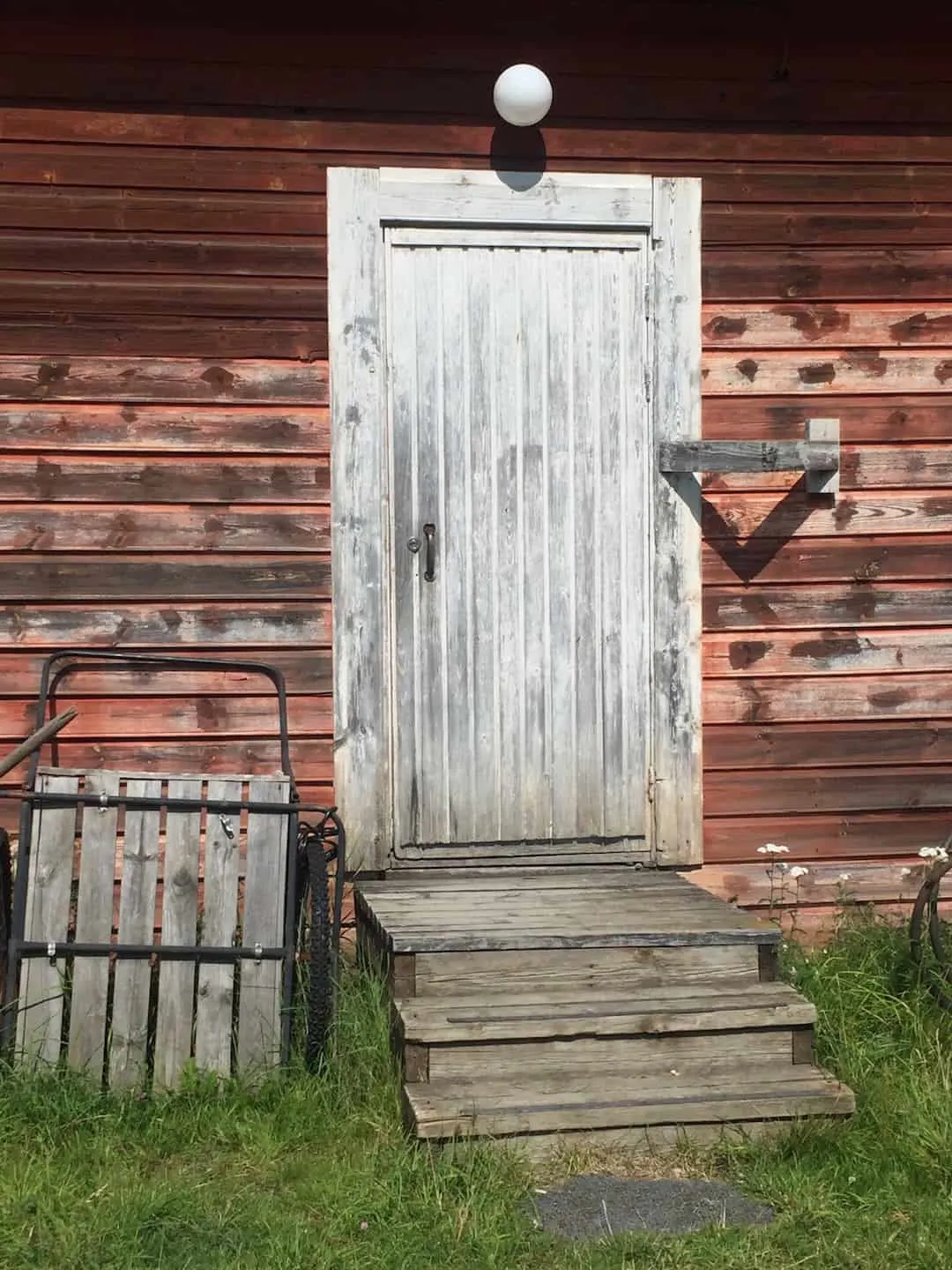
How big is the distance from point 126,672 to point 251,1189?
1.97m

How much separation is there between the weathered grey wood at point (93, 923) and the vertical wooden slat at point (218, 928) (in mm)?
272

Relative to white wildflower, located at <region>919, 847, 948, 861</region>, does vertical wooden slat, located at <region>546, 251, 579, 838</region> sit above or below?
above

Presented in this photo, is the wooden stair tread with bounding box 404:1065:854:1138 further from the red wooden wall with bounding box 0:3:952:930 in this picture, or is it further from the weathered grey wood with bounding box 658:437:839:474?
the weathered grey wood with bounding box 658:437:839:474

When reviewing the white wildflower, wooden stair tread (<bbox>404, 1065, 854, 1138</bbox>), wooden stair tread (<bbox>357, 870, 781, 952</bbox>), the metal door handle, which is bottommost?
wooden stair tread (<bbox>404, 1065, 854, 1138</bbox>)

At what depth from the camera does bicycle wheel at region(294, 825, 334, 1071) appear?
4.18 m

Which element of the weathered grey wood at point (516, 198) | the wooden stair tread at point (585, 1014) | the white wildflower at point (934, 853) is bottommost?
the wooden stair tread at point (585, 1014)

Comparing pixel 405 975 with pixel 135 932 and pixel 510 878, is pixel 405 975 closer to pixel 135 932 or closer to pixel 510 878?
pixel 135 932

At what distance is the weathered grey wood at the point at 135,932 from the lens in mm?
4133

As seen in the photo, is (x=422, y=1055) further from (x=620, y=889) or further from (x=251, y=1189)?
(x=620, y=889)

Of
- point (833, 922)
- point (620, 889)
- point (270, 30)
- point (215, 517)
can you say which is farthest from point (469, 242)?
point (833, 922)

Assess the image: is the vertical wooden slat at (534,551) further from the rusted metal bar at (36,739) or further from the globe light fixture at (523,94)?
the rusted metal bar at (36,739)

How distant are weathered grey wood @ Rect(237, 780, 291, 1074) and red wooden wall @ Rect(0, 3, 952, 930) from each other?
70 cm

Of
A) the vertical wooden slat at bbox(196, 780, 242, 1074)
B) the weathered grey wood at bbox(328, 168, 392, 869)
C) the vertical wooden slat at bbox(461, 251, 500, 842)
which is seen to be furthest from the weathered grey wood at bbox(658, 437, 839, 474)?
the vertical wooden slat at bbox(196, 780, 242, 1074)

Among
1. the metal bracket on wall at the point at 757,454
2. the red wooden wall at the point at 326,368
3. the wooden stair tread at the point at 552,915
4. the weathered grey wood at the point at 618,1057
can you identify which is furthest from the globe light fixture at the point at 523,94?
the weathered grey wood at the point at 618,1057
